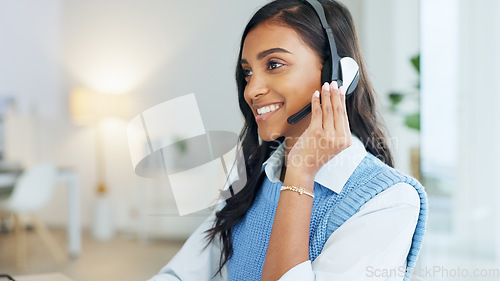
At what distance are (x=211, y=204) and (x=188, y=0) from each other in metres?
0.61

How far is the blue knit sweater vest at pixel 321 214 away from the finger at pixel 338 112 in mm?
95

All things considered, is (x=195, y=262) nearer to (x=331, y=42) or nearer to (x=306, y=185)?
(x=306, y=185)

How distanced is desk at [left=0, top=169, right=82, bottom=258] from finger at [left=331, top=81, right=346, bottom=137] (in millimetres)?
1017

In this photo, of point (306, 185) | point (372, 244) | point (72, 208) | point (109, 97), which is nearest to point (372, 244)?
point (372, 244)

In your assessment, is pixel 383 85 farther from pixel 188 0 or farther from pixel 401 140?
pixel 188 0

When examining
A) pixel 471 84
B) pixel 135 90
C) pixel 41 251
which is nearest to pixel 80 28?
pixel 135 90

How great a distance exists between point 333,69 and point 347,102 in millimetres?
120

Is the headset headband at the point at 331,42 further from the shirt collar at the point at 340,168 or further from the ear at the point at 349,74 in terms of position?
the shirt collar at the point at 340,168

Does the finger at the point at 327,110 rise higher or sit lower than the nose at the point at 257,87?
lower

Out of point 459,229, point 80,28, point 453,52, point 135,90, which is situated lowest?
point 459,229

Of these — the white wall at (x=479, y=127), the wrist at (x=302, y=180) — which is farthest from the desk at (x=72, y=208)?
the white wall at (x=479, y=127)

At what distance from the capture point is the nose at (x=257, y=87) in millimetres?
766

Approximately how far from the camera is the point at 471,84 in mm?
1868

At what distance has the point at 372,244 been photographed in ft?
1.99
